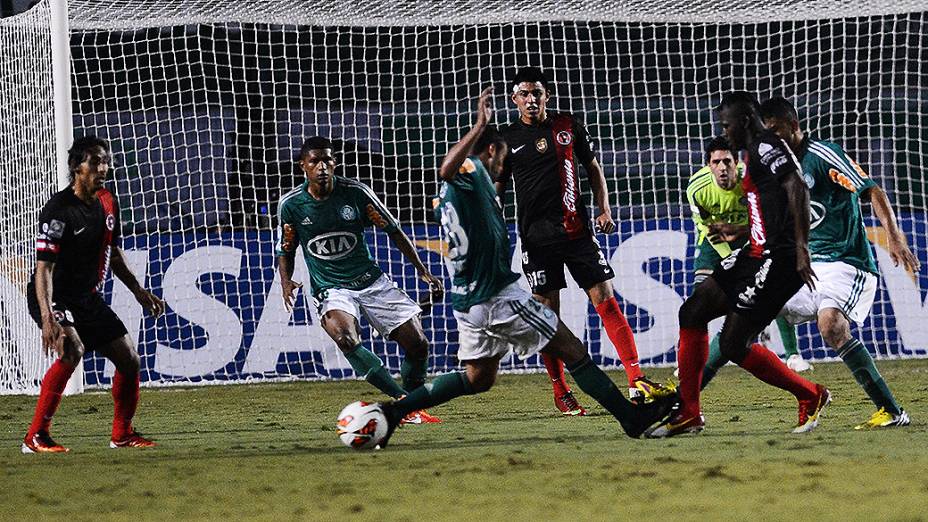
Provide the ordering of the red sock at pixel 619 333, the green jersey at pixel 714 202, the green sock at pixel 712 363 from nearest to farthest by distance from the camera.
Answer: the green sock at pixel 712 363 → the red sock at pixel 619 333 → the green jersey at pixel 714 202

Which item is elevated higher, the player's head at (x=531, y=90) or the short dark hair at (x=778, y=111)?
the player's head at (x=531, y=90)

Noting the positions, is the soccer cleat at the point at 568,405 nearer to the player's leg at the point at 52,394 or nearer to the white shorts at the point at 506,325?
the white shorts at the point at 506,325

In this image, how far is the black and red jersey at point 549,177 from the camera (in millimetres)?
9516

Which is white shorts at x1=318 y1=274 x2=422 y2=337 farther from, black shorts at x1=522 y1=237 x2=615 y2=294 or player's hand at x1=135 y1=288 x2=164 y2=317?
player's hand at x1=135 y1=288 x2=164 y2=317

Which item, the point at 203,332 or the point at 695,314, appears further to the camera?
the point at 203,332

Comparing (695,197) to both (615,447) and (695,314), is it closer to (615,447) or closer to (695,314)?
(695,314)

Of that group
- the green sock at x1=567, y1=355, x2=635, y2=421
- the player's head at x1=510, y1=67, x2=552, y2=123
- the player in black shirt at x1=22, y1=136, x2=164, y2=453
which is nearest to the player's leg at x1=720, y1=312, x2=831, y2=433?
the green sock at x1=567, y1=355, x2=635, y2=421

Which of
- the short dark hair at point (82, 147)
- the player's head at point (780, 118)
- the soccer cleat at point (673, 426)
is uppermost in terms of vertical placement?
the short dark hair at point (82, 147)

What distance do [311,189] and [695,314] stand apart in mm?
3137

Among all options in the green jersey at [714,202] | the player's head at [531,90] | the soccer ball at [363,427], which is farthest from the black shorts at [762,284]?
the green jersey at [714,202]

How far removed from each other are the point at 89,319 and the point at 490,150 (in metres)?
2.56

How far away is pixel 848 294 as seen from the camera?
810 centimetres

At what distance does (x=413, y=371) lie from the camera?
31.6 ft

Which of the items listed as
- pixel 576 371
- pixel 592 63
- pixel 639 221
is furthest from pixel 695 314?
pixel 592 63
